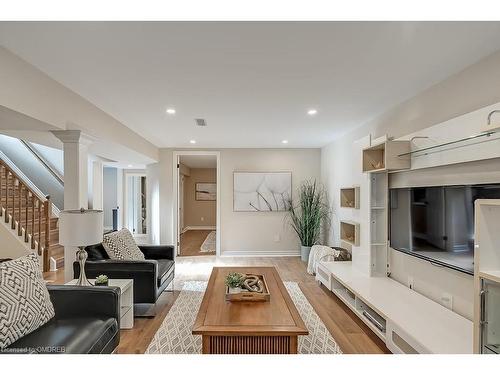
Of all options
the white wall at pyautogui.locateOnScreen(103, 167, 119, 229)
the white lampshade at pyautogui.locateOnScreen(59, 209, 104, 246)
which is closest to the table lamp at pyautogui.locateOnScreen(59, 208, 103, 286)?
the white lampshade at pyautogui.locateOnScreen(59, 209, 104, 246)

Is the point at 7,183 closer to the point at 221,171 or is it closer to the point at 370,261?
the point at 221,171

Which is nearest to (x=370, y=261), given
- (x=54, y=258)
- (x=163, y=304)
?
(x=163, y=304)

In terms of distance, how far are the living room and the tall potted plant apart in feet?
3.00

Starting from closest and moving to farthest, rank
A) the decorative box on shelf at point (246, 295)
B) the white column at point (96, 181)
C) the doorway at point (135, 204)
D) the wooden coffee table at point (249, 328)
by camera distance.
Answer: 1. the wooden coffee table at point (249, 328)
2. the decorative box on shelf at point (246, 295)
3. the white column at point (96, 181)
4. the doorway at point (135, 204)

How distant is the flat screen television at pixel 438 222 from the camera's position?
7.09 ft

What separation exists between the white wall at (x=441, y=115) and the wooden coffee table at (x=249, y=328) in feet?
4.40

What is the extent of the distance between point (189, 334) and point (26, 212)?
367 cm

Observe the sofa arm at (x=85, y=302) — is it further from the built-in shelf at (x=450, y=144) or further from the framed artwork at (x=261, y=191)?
the framed artwork at (x=261, y=191)

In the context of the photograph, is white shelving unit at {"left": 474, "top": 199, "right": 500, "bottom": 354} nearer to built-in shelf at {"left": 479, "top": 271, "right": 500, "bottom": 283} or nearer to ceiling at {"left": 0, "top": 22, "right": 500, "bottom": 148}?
built-in shelf at {"left": 479, "top": 271, "right": 500, "bottom": 283}

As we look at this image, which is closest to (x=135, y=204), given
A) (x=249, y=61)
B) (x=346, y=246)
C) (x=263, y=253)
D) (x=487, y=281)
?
(x=263, y=253)

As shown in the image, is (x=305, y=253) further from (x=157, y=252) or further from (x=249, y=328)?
(x=249, y=328)

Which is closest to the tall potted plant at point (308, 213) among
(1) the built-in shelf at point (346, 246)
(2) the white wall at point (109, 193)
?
(1) the built-in shelf at point (346, 246)

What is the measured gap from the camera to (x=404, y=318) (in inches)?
87.7

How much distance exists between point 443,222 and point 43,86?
3433mm
